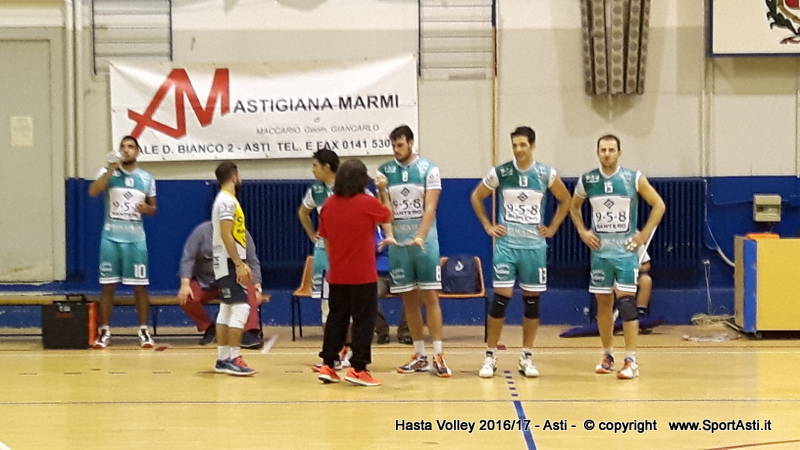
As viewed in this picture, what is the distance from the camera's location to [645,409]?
7.34 m

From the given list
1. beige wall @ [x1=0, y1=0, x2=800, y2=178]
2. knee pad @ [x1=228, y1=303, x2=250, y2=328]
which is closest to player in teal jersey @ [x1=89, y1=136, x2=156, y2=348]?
beige wall @ [x1=0, y1=0, x2=800, y2=178]

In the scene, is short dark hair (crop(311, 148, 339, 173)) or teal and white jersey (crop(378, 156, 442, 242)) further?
short dark hair (crop(311, 148, 339, 173))

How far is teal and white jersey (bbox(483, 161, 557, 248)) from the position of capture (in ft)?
28.3

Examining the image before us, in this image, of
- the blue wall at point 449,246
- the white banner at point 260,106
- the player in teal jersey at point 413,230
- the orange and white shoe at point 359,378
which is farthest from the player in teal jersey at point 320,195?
the white banner at point 260,106

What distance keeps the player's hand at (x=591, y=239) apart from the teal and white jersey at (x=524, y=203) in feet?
0.99

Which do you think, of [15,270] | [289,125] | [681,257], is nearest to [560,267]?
[681,257]

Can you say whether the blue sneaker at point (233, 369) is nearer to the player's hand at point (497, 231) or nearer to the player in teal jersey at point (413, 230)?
the player in teal jersey at point (413, 230)

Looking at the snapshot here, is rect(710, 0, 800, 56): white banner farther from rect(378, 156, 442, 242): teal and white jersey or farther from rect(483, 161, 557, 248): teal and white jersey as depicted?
rect(378, 156, 442, 242): teal and white jersey

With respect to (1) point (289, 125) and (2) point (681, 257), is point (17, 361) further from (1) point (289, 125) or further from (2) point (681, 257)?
(2) point (681, 257)

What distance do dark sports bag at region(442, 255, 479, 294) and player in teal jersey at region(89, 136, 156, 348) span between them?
271 centimetres

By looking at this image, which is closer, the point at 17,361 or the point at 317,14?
the point at 17,361

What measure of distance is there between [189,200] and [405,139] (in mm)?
4016

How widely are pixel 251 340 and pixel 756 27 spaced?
5.74 meters

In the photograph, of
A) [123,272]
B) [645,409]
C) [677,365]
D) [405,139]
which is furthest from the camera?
[123,272]
